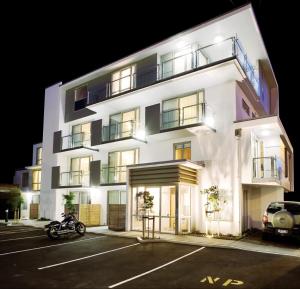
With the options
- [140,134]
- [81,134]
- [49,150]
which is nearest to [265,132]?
[140,134]

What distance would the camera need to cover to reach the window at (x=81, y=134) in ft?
75.7

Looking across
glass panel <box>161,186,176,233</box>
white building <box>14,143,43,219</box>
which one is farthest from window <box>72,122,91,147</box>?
glass panel <box>161,186,176,233</box>

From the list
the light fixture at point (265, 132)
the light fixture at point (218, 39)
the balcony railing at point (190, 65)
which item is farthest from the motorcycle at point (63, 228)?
the light fixture at point (218, 39)

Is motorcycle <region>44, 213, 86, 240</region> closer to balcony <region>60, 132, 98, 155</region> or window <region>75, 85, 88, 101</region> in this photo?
balcony <region>60, 132, 98, 155</region>

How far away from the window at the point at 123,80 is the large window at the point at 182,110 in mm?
3133

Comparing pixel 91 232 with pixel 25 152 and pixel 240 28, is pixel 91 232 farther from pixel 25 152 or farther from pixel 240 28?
pixel 25 152

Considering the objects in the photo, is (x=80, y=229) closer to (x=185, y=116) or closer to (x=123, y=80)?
(x=185, y=116)

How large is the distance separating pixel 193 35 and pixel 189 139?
5396 millimetres

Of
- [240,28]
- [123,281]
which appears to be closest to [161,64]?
[240,28]

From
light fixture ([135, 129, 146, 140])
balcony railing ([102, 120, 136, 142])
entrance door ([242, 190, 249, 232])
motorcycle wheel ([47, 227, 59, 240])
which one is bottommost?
motorcycle wheel ([47, 227, 59, 240])

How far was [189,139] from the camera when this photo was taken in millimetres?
17156

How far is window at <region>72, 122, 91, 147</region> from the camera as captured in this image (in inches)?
909

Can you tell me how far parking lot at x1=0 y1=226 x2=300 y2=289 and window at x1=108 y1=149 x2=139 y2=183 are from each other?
766 cm

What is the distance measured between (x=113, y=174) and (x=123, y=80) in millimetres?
6104
